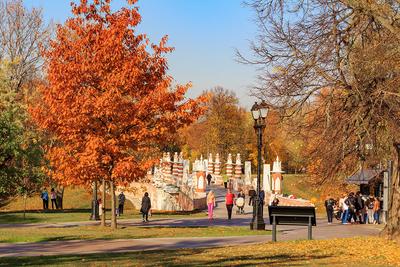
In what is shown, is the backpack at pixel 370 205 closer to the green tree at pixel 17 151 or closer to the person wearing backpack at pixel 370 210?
the person wearing backpack at pixel 370 210

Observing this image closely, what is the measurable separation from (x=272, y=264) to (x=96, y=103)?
1413cm

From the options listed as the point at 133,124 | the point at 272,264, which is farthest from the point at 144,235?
the point at 272,264

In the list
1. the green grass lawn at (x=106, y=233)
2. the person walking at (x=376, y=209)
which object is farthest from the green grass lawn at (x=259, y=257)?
the person walking at (x=376, y=209)

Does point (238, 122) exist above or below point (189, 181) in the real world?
above

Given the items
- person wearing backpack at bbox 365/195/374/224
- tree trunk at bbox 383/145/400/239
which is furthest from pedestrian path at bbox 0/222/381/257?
person wearing backpack at bbox 365/195/374/224

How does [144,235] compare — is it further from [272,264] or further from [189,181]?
[189,181]

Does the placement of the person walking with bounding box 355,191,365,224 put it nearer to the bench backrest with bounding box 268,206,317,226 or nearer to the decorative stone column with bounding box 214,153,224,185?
the bench backrest with bounding box 268,206,317,226

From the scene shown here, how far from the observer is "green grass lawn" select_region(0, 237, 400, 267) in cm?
1620

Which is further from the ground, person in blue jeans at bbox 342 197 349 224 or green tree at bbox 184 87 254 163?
green tree at bbox 184 87 254 163

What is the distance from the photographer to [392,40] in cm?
1925

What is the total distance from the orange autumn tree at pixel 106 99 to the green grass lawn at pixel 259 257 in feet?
31.3

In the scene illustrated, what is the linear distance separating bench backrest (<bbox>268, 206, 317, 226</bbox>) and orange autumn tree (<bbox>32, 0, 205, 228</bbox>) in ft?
25.2

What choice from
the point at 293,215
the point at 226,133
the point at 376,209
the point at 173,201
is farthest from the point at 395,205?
the point at 226,133

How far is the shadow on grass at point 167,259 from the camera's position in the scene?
16125 mm
